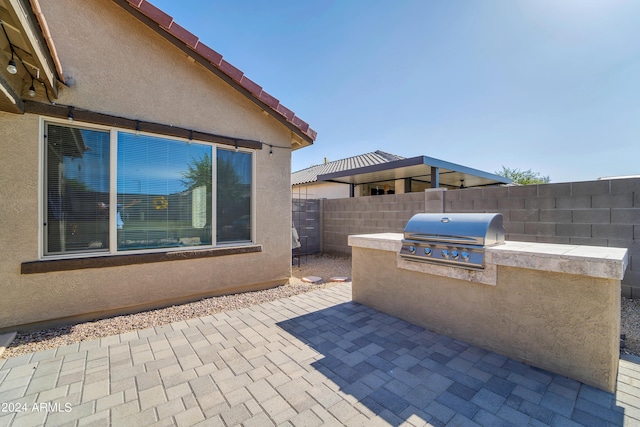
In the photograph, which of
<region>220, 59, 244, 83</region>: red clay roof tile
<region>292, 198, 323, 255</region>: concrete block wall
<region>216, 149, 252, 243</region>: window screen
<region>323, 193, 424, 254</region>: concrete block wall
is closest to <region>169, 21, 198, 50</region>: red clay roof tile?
<region>220, 59, 244, 83</region>: red clay roof tile

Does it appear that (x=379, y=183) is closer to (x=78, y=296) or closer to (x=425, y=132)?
(x=425, y=132)

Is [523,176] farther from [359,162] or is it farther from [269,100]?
[269,100]

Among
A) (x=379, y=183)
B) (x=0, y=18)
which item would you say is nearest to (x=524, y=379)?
(x=0, y=18)

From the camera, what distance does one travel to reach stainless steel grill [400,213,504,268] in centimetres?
341

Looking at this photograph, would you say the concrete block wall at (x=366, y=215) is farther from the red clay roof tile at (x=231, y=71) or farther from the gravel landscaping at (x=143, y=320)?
the red clay roof tile at (x=231, y=71)

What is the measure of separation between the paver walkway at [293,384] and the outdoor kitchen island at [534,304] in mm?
187

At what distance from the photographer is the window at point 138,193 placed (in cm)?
426

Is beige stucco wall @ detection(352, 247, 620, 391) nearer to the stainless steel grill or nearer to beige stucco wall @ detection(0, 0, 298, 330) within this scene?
the stainless steel grill

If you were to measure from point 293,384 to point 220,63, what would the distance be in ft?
18.9

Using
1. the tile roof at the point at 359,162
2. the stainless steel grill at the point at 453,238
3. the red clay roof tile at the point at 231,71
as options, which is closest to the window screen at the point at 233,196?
the red clay roof tile at the point at 231,71

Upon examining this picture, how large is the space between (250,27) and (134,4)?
14.4ft

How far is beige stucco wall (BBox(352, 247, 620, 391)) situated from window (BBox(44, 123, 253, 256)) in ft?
13.8

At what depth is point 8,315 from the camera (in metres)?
3.80

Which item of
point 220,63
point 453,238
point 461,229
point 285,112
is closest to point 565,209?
point 461,229
